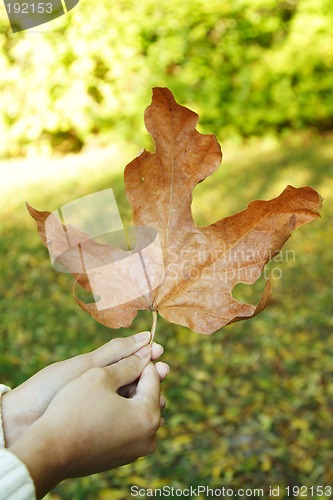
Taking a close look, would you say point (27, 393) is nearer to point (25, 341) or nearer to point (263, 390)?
point (263, 390)

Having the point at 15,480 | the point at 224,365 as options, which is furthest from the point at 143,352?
the point at 224,365

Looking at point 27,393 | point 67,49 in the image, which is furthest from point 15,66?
point 27,393

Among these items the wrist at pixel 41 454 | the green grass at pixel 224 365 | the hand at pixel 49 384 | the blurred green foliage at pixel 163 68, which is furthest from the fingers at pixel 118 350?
the blurred green foliage at pixel 163 68

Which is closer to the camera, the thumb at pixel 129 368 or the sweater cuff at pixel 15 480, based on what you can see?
the sweater cuff at pixel 15 480

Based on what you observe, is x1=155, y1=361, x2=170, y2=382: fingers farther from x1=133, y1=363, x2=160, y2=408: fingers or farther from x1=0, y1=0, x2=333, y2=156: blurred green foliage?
x1=0, y1=0, x2=333, y2=156: blurred green foliage

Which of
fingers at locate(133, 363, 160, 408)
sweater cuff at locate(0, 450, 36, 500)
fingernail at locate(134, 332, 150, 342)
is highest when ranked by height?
sweater cuff at locate(0, 450, 36, 500)

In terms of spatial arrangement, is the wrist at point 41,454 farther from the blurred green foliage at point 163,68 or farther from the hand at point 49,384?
the blurred green foliage at point 163,68

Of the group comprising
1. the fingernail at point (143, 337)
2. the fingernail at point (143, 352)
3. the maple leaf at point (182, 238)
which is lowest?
the fingernail at point (143, 352)

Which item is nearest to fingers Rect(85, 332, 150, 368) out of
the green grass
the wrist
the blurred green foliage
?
the wrist
